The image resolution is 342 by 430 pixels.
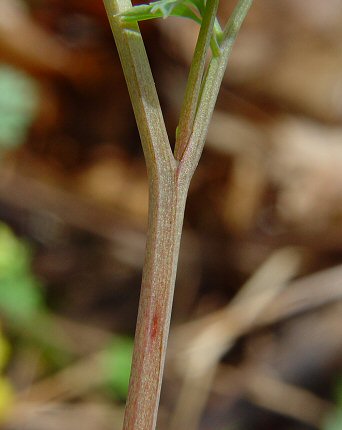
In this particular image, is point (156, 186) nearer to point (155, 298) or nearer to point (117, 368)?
point (155, 298)

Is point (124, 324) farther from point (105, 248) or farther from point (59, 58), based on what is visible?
point (59, 58)

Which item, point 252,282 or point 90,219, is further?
point 90,219

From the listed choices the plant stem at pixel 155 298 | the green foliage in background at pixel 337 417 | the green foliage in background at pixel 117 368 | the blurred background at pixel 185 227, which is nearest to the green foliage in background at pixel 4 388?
the blurred background at pixel 185 227

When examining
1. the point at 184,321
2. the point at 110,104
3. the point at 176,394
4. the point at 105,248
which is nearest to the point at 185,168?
the point at 176,394

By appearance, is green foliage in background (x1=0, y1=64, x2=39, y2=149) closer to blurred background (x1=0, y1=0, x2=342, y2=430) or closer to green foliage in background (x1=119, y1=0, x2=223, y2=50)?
blurred background (x1=0, y1=0, x2=342, y2=430)

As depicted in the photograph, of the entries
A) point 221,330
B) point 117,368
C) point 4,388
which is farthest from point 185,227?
point 4,388

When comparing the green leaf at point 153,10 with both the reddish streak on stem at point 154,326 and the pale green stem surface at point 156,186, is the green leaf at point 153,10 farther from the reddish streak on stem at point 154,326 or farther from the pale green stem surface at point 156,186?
the reddish streak on stem at point 154,326

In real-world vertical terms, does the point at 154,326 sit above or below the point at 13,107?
below
